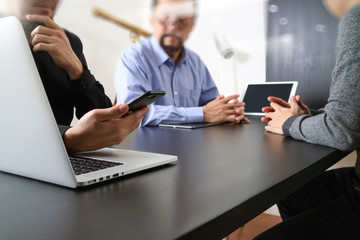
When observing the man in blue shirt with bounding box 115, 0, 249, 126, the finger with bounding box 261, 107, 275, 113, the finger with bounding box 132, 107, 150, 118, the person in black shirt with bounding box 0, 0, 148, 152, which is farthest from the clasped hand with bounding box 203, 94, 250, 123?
the finger with bounding box 132, 107, 150, 118

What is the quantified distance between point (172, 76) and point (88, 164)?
125cm

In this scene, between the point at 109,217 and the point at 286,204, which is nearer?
the point at 109,217

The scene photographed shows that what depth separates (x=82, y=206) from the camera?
361 mm

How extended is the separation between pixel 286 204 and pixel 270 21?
46.2 inches

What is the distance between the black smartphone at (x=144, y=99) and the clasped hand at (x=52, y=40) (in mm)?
216

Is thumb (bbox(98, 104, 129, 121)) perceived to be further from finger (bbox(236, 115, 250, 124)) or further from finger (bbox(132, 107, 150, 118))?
finger (bbox(236, 115, 250, 124))

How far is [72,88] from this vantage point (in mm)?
878

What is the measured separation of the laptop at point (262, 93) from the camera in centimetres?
151

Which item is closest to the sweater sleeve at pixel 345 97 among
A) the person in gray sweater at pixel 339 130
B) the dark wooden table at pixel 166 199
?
the person in gray sweater at pixel 339 130

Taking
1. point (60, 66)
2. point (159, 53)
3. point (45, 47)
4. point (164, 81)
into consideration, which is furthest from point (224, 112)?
point (45, 47)

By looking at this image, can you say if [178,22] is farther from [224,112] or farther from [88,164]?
[88,164]

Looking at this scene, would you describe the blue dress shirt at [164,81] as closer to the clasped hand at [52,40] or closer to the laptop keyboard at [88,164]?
the clasped hand at [52,40]

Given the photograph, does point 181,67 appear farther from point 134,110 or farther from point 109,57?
point 134,110

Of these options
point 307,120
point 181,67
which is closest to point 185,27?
point 181,67
